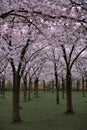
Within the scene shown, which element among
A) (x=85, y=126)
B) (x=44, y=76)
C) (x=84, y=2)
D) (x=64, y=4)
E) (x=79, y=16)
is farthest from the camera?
(x=44, y=76)

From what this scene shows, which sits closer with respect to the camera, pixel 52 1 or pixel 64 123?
pixel 52 1

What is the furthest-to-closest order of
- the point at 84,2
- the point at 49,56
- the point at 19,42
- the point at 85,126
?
the point at 49,56 < the point at 19,42 < the point at 85,126 < the point at 84,2

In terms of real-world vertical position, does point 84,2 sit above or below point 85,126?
above

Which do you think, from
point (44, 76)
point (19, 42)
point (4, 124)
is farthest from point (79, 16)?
point (44, 76)

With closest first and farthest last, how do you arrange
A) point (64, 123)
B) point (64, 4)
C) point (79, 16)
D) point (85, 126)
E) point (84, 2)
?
point (84, 2) → point (64, 4) → point (79, 16) → point (85, 126) → point (64, 123)

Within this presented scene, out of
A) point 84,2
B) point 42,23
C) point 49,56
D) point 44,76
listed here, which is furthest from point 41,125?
point 44,76

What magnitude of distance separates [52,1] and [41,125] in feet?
27.3

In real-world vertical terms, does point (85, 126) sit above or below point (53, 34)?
below

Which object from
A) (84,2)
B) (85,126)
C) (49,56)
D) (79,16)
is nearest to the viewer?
(84,2)

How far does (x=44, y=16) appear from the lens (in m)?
11.9

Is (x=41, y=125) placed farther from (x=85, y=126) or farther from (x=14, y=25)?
(x=14, y=25)

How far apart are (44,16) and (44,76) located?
50479mm

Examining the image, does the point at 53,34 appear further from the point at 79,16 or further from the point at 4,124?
the point at 79,16

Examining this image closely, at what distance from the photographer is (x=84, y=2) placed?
9.91m
